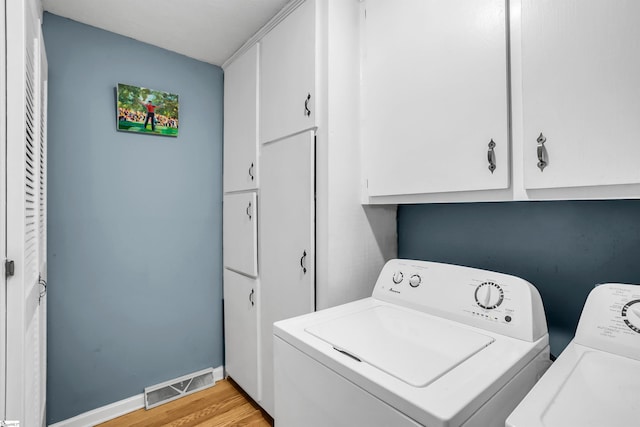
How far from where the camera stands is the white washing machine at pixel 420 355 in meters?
0.73

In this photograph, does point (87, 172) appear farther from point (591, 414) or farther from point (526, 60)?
point (591, 414)

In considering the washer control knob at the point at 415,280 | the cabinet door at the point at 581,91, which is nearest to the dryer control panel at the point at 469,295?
the washer control knob at the point at 415,280

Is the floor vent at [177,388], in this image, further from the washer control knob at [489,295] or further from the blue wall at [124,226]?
the washer control knob at [489,295]

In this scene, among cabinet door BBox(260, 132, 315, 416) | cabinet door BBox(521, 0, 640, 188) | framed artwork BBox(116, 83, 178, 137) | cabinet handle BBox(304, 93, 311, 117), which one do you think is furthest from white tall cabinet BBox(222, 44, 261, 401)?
cabinet door BBox(521, 0, 640, 188)

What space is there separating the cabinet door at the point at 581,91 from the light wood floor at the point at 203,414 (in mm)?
1973

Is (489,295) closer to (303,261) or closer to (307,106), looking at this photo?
(303,261)

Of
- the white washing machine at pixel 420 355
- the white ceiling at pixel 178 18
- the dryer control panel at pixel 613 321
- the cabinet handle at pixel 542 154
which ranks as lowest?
the white washing machine at pixel 420 355

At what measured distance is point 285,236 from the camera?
5.57 feet

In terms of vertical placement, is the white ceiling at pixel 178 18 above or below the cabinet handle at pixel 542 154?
above

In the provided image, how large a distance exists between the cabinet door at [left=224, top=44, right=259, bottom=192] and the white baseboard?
59.4 inches

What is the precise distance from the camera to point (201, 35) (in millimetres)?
1988

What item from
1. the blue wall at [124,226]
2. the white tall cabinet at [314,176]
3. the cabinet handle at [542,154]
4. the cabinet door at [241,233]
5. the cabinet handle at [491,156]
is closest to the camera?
the cabinet handle at [542,154]

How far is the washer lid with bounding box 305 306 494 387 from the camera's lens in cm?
82

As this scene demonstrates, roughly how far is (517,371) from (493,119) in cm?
77
